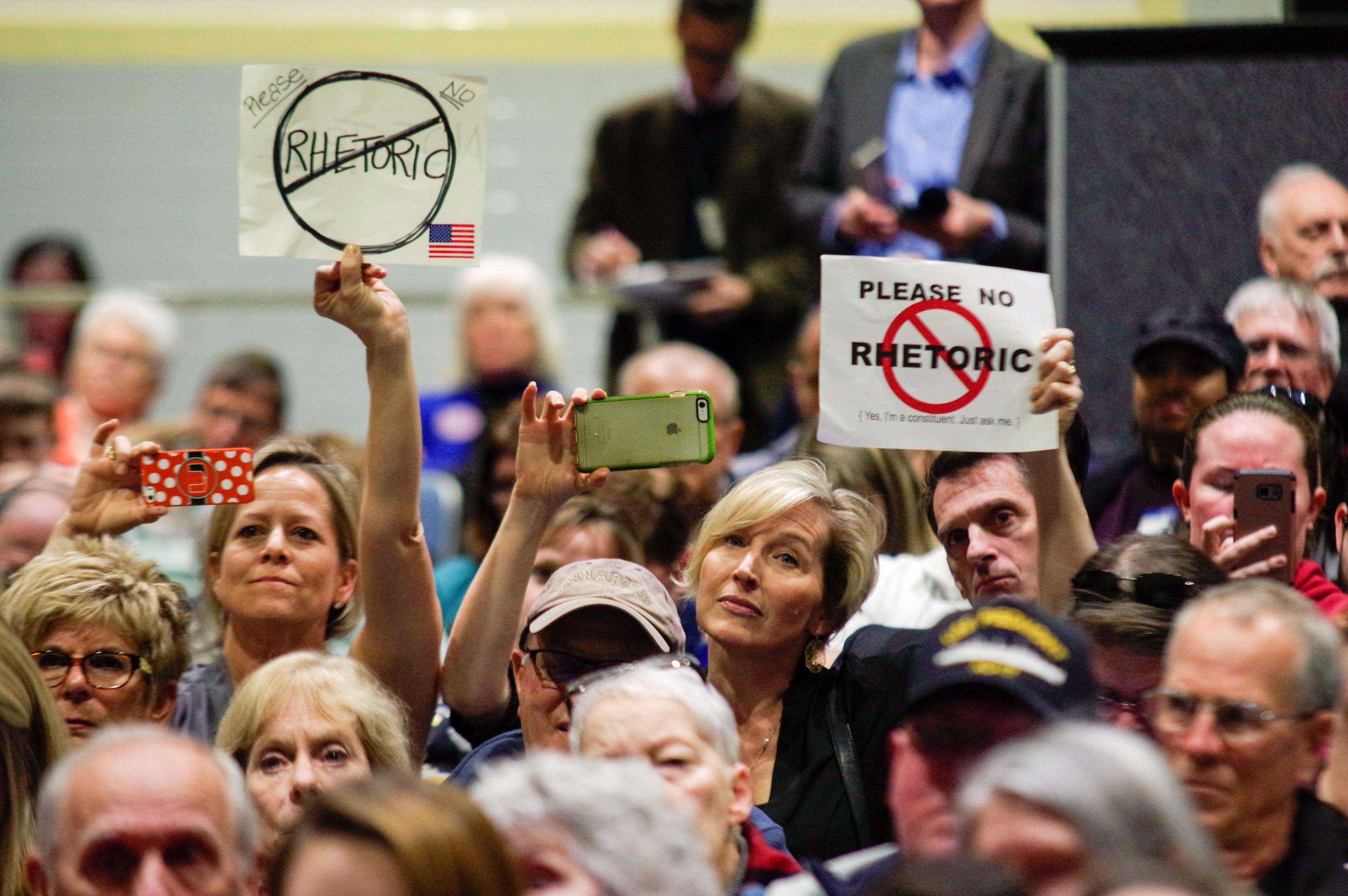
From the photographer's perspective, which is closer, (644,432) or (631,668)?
(631,668)

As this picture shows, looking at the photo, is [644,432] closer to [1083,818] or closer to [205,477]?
[205,477]

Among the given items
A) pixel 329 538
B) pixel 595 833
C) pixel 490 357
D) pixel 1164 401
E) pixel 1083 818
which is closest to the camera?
pixel 1083 818

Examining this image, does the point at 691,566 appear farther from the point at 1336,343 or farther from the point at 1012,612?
the point at 1336,343

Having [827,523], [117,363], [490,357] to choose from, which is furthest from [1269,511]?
[117,363]

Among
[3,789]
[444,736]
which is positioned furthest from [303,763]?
[444,736]

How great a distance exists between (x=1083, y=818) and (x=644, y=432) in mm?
1593

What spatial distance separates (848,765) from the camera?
3129mm

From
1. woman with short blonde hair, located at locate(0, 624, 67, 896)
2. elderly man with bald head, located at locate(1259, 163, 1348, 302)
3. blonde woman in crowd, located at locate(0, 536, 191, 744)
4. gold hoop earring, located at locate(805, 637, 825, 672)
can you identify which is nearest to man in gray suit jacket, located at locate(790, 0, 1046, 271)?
elderly man with bald head, located at locate(1259, 163, 1348, 302)

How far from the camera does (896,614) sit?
3.88m

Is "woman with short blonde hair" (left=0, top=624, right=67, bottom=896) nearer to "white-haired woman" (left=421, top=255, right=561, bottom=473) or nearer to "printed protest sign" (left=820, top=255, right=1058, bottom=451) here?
"printed protest sign" (left=820, top=255, right=1058, bottom=451)

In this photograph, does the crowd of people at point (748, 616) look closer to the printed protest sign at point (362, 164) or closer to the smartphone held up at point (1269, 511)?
the smartphone held up at point (1269, 511)

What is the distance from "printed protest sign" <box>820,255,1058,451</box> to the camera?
345 centimetres

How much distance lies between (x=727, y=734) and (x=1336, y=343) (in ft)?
7.13

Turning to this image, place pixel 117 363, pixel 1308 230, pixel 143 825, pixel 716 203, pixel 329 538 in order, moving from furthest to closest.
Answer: pixel 117 363 < pixel 716 203 < pixel 1308 230 < pixel 329 538 < pixel 143 825
